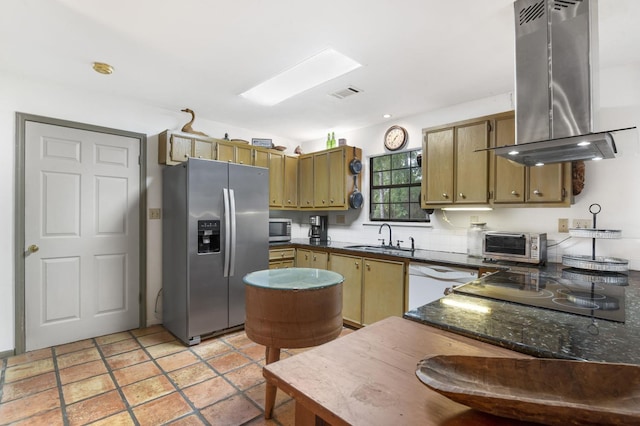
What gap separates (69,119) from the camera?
2.96 metres

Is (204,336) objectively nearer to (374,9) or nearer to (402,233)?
(402,233)

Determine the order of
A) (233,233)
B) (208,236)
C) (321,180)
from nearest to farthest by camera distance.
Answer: (208,236) < (233,233) < (321,180)

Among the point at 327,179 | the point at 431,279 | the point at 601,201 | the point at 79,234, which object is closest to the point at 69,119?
the point at 79,234

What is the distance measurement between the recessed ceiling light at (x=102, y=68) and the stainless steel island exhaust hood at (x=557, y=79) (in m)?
2.94

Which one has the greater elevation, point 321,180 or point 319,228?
point 321,180

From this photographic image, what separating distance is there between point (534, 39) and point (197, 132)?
10.8 ft

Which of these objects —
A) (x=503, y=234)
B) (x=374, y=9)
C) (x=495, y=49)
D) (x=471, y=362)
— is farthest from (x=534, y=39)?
(x=471, y=362)

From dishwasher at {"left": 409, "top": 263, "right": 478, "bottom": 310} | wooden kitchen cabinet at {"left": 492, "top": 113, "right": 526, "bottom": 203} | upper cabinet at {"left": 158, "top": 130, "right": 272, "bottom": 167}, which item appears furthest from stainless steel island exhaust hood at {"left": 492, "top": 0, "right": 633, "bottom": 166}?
upper cabinet at {"left": 158, "top": 130, "right": 272, "bottom": 167}

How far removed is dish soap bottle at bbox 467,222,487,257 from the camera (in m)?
2.99

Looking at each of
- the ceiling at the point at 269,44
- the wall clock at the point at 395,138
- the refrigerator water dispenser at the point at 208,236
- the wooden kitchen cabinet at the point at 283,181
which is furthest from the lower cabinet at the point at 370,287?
the ceiling at the point at 269,44

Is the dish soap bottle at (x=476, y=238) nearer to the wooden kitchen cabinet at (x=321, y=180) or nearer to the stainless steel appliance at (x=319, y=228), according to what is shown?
the wooden kitchen cabinet at (x=321, y=180)

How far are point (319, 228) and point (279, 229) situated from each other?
2.18ft

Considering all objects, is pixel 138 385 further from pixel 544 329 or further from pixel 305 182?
pixel 305 182

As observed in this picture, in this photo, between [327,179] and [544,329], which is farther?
[327,179]
